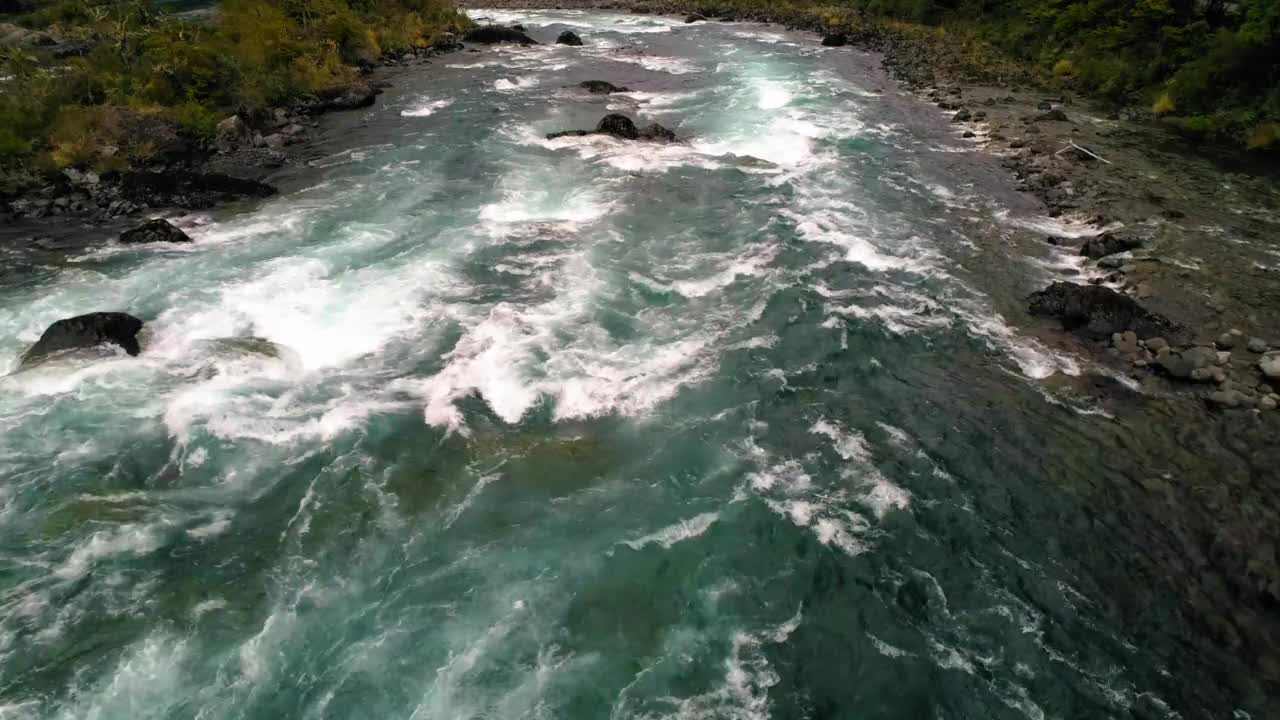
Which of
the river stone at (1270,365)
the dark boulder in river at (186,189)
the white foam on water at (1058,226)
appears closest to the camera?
the river stone at (1270,365)

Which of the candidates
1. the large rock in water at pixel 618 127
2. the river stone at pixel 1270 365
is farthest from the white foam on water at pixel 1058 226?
the large rock in water at pixel 618 127

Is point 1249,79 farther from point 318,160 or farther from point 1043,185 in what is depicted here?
point 318,160

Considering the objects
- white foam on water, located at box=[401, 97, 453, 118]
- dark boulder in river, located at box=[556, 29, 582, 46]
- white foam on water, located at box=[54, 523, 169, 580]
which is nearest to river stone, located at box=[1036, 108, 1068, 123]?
white foam on water, located at box=[401, 97, 453, 118]

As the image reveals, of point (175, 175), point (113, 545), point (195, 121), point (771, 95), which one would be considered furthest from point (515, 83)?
point (113, 545)

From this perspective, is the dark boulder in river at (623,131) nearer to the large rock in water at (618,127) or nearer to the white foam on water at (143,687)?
the large rock in water at (618,127)

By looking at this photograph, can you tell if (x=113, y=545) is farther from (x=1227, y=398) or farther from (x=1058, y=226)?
(x=1058, y=226)
